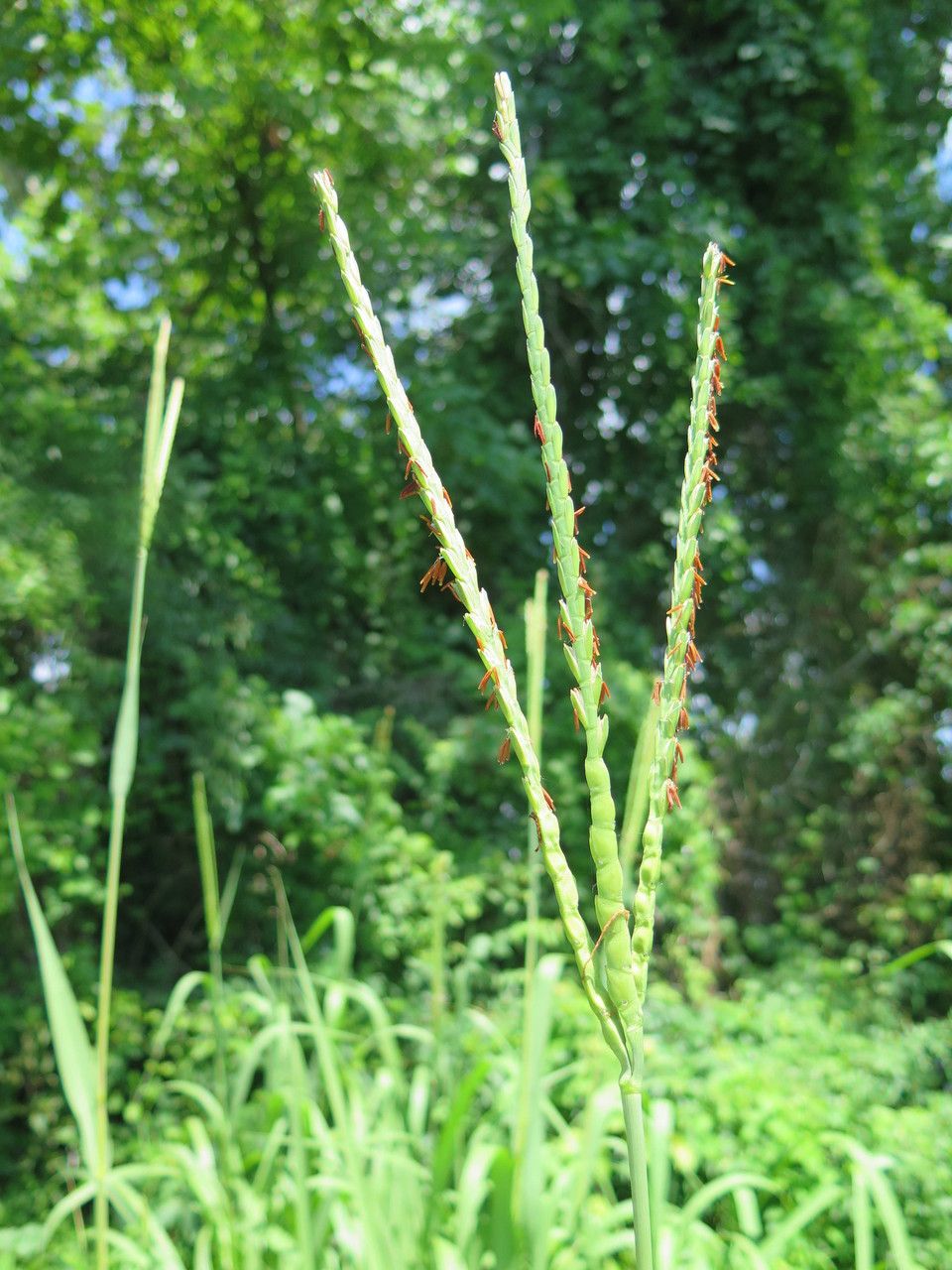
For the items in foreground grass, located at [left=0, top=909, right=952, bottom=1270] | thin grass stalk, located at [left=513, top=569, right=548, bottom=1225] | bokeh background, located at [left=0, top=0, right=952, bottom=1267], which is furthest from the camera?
bokeh background, located at [left=0, top=0, right=952, bottom=1267]

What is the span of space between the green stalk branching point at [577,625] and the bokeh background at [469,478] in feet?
8.25

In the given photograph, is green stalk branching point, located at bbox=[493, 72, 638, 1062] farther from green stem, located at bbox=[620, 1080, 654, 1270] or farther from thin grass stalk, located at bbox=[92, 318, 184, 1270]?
thin grass stalk, located at bbox=[92, 318, 184, 1270]

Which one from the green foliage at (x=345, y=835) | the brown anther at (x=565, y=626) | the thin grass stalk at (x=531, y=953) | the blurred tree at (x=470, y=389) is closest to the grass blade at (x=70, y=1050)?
the thin grass stalk at (x=531, y=953)

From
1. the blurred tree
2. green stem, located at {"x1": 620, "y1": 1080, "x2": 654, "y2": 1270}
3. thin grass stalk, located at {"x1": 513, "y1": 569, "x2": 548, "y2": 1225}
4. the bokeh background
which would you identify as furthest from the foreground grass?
the blurred tree

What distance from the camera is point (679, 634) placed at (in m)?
0.34

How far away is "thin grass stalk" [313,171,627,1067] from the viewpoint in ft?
1.04

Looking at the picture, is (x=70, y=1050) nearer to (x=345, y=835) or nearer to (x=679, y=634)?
(x=679, y=634)

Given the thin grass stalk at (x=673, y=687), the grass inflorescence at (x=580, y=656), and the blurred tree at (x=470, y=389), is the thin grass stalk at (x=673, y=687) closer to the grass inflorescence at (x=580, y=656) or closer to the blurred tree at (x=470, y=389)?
the grass inflorescence at (x=580, y=656)

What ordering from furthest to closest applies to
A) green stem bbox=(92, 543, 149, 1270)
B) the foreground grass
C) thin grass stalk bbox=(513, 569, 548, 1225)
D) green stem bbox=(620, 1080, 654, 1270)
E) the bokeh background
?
the bokeh background
the foreground grass
thin grass stalk bbox=(513, 569, 548, 1225)
green stem bbox=(92, 543, 149, 1270)
green stem bbox=(620, 1080, 654, 1270)

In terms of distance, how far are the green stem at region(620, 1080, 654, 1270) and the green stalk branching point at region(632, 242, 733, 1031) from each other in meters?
0.02

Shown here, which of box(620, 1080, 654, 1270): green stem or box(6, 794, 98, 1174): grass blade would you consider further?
box(6, 794, 98, 1174): grass blade

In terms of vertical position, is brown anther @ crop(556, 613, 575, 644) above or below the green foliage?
below

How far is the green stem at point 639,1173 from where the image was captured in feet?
1.01

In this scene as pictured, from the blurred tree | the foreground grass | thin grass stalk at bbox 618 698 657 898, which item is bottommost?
the foreground grass
